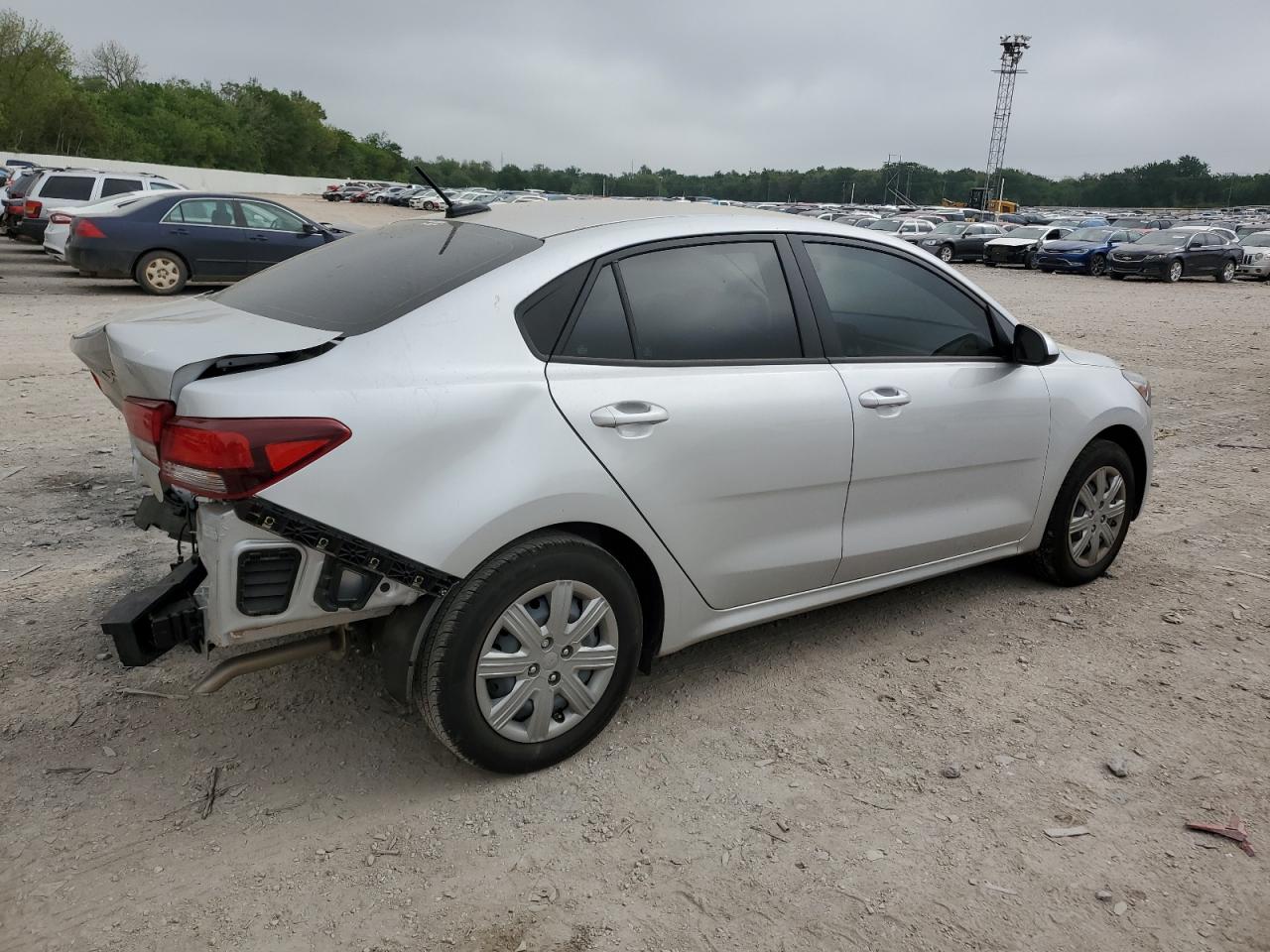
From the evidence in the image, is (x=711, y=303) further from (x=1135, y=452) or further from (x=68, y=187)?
(x=68, y=187)

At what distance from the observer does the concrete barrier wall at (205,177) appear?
48906 millimetres

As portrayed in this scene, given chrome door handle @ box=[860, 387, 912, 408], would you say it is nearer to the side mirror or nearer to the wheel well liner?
the side mirror

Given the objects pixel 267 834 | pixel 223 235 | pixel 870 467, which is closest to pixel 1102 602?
pixel 870 467

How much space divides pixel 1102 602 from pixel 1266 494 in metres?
2.67

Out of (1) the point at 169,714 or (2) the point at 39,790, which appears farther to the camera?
(1) the point at 169,714

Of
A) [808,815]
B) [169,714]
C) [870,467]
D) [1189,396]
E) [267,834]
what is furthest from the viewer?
[1189,396]

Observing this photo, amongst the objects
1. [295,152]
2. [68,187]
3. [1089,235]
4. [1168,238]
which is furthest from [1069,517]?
[295,152]

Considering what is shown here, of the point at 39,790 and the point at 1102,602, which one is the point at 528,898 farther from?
the point at 1102,602

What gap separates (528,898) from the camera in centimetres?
265

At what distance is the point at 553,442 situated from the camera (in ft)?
9.70

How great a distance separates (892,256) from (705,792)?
2.18m

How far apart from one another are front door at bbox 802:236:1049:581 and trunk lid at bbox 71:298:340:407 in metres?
1.88

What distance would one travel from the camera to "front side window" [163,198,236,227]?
14.7m

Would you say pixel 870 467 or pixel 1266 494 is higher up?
pixel 870 467
